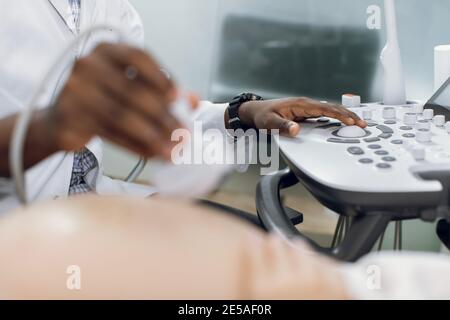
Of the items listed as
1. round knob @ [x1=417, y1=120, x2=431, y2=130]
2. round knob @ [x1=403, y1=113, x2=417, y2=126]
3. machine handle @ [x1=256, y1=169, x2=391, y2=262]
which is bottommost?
machine handle @ [x1=256, y1=169, x2=391, y2=262]

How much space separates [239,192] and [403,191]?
43.2 inches

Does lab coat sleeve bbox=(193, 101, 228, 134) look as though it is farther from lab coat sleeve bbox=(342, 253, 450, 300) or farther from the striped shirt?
lab coat sleeve bbox=(342, 253, 450, 300)

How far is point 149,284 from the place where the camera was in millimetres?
376

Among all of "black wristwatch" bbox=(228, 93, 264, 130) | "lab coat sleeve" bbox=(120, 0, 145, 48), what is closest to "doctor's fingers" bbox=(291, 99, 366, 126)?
"black wristwatch" bbox=(228, 93, 264, 130)

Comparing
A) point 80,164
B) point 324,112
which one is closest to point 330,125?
point 324,112

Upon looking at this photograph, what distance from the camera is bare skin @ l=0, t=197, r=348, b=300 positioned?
1.23 ft

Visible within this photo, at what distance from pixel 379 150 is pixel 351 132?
0.32 feet

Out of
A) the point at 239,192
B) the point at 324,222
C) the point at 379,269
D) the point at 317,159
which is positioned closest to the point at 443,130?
the point at 317,159

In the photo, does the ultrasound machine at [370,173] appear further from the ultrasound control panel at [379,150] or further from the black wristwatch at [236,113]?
the black wristwatch at [236,113]

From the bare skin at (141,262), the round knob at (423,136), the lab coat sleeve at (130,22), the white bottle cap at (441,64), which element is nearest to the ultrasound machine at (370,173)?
the round knob at (423,136)

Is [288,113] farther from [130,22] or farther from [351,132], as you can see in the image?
[130,22]

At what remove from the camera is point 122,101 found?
38cm

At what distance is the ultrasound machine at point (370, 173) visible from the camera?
626 mm
